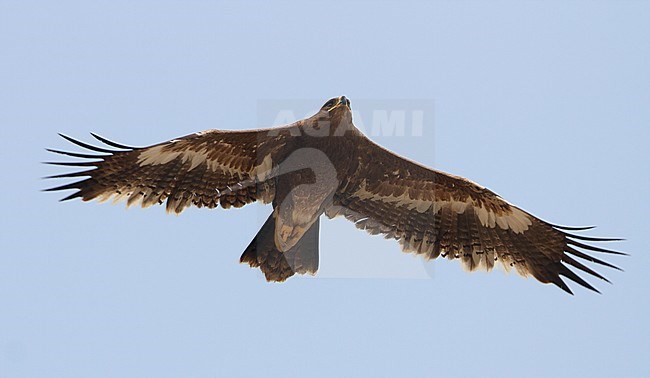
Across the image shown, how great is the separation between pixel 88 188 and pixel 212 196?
1332 millimetres

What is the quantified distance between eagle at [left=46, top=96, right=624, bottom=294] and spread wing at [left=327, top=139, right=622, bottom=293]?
1cm

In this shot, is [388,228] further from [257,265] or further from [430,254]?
[257,265]

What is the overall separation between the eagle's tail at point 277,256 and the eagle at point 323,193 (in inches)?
0.4

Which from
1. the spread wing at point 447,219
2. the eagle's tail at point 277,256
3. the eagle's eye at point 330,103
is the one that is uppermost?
the eagle's eye at point 330,103

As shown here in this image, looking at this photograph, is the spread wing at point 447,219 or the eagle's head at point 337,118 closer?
the eagle's head at point 337,118

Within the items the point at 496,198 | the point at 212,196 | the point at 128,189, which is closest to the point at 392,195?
the point at 496,198

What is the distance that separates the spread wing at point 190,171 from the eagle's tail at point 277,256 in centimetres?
41

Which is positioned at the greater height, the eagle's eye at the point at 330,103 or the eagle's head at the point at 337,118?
the eagle's eye at the point at 330,103

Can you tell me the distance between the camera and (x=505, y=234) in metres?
10.7

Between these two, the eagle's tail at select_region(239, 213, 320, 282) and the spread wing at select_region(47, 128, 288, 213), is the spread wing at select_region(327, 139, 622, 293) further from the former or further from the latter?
the spread wing at select_region(47, 128, 288, 213)

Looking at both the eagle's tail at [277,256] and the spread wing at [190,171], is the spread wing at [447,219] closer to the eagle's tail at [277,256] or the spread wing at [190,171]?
the eagle's tail at [277,256]

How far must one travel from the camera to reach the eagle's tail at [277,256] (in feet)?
34.3

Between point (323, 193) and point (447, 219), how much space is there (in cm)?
148

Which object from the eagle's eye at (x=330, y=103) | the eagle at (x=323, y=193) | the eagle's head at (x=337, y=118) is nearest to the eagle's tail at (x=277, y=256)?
the eagle at (x=323, y=193)
